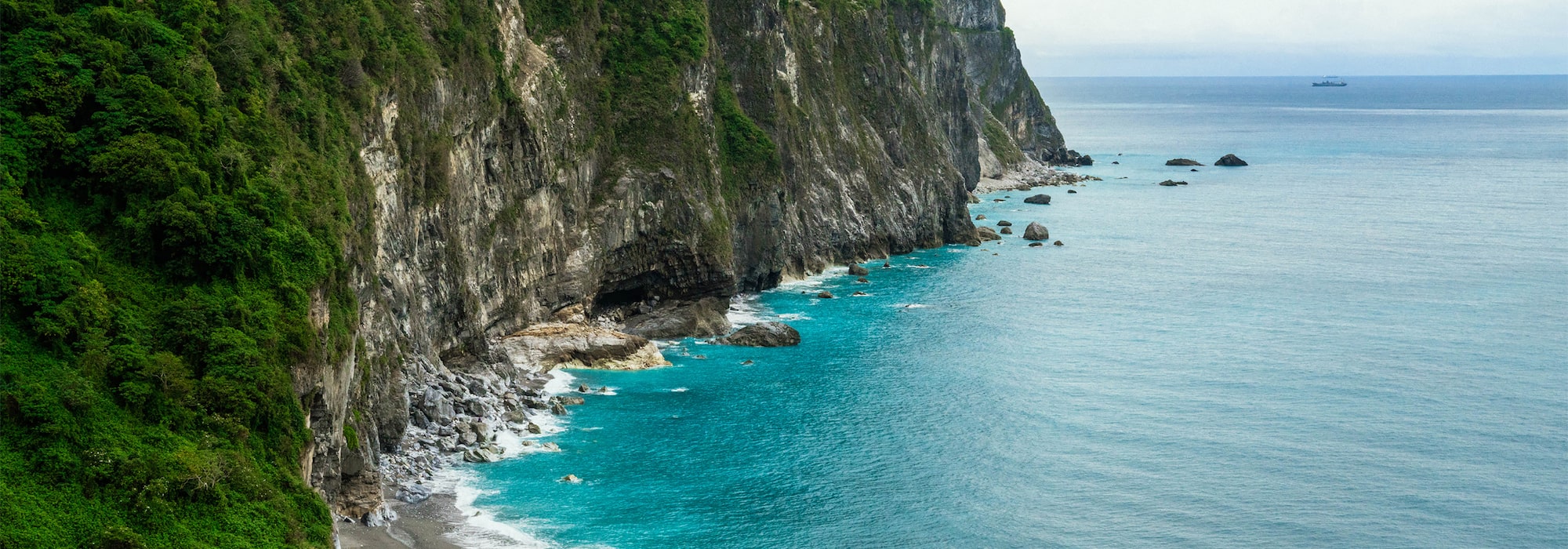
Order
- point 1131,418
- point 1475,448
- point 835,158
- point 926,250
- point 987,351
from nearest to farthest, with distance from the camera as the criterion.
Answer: point 1475,448 < point 1131,418 < point 987,351 < point 835,158 < point 926,250

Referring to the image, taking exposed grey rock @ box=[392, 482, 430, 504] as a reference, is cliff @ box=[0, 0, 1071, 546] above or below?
above

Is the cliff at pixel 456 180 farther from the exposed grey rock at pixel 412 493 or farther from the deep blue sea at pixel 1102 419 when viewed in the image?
the deep blue sea at pixel 1102 419

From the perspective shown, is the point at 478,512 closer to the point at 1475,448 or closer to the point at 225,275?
the point at 225,275

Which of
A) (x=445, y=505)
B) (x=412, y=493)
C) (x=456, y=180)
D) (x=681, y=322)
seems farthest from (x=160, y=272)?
(x=681, y=322)

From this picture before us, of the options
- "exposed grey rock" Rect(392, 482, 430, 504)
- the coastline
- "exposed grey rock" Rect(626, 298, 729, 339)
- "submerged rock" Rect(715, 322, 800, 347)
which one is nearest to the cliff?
"exposed grey rock" Rect(626, 298, 729, 339)

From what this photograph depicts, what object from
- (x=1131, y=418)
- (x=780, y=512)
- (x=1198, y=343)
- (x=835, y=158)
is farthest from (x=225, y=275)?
(x=835, y=158)

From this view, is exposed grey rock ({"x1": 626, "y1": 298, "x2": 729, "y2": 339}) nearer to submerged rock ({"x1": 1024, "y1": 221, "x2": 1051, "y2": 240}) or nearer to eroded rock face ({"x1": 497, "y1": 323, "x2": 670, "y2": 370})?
eroded rock face ({"x1": 497, "y1": 323, "x2": 670, "y2": 370})
